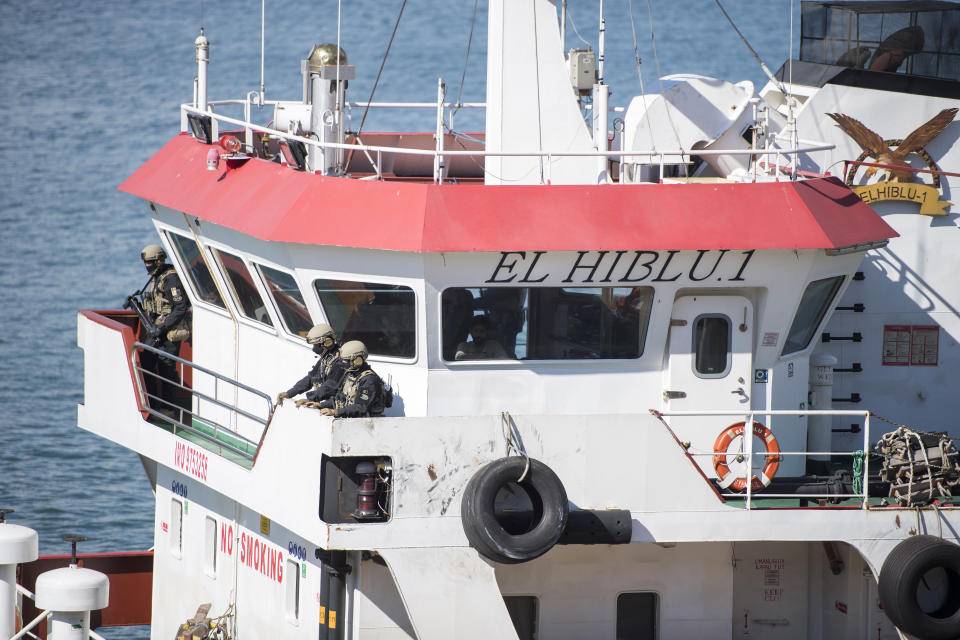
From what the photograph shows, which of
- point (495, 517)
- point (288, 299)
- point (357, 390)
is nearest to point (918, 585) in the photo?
point (495, 517)

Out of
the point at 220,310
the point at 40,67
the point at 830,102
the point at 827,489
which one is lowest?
the point at 827,489

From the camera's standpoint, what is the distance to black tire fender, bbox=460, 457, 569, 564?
33.0 ft

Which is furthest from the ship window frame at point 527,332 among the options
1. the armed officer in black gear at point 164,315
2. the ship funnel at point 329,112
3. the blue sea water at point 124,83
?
the blue sea water at point 124,83

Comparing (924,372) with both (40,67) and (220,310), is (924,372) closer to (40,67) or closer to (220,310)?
(220,310)

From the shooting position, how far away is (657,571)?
1131cm

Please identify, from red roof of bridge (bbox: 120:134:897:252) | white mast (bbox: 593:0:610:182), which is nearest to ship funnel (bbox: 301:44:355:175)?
red roof of bridge (bbox: 120:134:897:252)

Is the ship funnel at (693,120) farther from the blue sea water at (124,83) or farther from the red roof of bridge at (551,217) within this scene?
the blue sea water at (124,83)

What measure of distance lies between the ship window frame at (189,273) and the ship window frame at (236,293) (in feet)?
1.14

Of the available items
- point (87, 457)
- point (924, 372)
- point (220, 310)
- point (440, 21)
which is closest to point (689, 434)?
point (924, 372)

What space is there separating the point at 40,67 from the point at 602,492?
53.4 metres

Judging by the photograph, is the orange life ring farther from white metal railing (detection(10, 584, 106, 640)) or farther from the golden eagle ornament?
white metal railing (detection(10, 584, 106, 640))

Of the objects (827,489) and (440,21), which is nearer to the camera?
(827,489)

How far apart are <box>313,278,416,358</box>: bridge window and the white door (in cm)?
211

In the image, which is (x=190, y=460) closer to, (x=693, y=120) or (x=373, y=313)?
(x=373, y=313)
